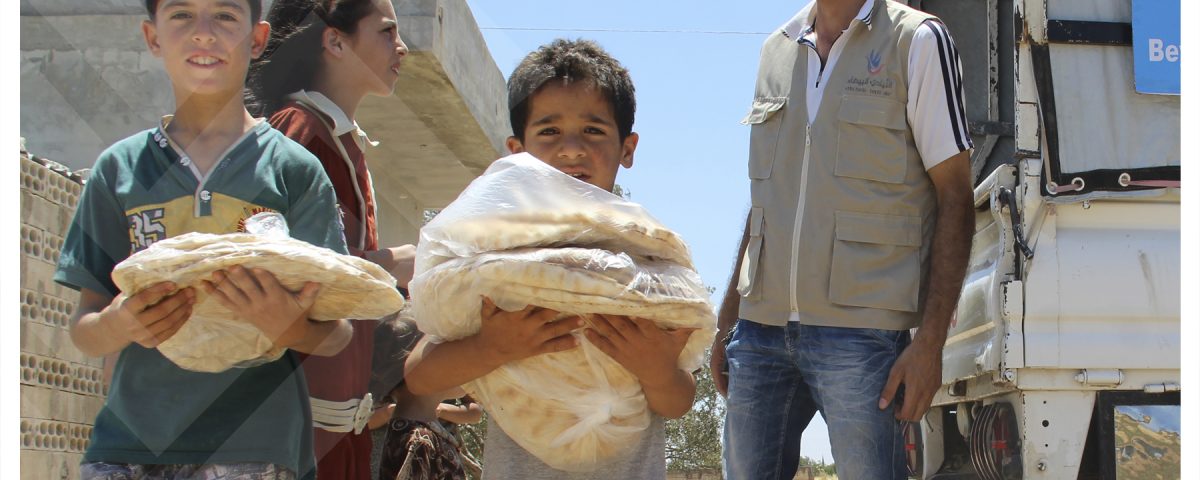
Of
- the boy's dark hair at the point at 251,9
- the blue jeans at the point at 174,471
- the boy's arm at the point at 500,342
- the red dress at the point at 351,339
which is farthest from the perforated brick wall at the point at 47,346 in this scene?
the boy's arm at the point at 500,342

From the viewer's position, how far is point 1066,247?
3734 millimetres

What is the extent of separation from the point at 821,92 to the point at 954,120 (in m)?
0.34

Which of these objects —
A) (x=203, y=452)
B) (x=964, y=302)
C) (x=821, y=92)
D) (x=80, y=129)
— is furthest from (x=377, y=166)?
(x=203, y=452)

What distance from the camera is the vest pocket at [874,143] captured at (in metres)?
2.91

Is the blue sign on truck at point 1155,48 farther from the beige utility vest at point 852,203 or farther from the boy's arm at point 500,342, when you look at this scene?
the boy's arm at point 500,342

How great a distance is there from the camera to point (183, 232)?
2123 mm

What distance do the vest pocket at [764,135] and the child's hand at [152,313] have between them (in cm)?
165

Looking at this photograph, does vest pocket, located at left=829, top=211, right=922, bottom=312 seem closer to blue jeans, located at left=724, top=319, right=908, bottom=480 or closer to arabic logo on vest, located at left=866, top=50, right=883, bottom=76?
blue jeans, located at left=724, top=319, right=908, bottom=480

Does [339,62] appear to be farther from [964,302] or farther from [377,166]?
[377,166]

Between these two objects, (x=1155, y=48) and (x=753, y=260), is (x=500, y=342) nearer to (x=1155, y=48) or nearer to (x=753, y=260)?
(x=753, y=260)

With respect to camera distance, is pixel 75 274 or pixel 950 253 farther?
pixel 950 253

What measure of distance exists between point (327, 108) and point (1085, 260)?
2.39 meters

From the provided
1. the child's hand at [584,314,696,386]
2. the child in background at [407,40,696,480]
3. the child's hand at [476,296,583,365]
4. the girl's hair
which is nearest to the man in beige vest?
the child in background at [407,40,696,480]

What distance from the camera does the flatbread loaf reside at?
1.97m
